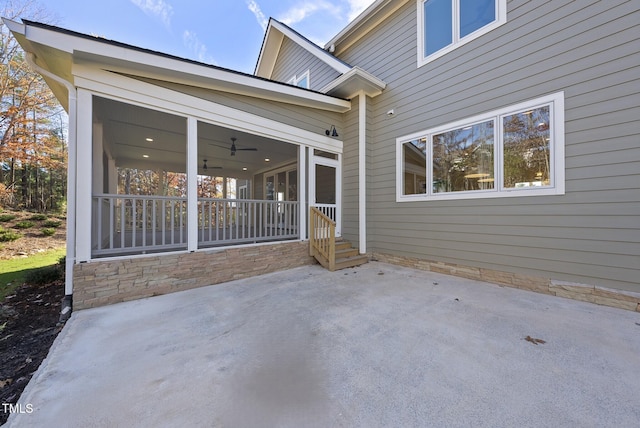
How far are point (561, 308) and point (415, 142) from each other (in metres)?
3.76

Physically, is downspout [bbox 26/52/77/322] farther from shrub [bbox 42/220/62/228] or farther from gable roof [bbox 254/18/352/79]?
shrub [bbox 42/220/62/228]

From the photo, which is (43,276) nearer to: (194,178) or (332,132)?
(194,178)

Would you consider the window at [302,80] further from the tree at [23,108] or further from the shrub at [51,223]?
the shrub at [51,223]

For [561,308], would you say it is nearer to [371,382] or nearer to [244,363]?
[371,382]

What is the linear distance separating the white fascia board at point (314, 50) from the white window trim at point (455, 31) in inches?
67.6

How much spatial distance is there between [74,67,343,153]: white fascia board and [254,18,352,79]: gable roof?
8.36 feet

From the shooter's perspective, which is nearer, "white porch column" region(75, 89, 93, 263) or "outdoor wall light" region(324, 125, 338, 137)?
"white porch column" region(75, 89, 93, 263)

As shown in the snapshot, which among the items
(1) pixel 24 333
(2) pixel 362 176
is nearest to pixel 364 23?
(2) pixel 362 176

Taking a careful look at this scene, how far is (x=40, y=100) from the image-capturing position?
432 inches

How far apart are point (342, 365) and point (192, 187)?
362 centimetres

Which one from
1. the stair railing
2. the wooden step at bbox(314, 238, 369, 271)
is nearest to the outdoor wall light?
the stair railing

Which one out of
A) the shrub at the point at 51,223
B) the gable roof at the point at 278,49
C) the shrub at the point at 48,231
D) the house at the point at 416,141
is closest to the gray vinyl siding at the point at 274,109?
the house at the point at 416,141

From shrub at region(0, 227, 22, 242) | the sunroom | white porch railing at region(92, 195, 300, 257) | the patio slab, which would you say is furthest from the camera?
shrub at region(0, 227, 22, 242)

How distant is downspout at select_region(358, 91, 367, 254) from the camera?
6.21 metres
